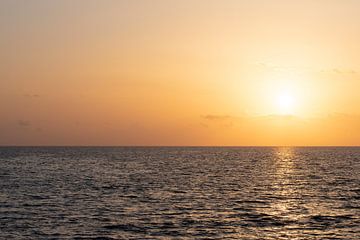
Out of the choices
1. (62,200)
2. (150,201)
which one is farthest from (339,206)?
(62,200)

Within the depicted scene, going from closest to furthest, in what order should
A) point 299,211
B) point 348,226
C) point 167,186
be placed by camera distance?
1. point 348,226
2. point 299,211
3. point 167,186

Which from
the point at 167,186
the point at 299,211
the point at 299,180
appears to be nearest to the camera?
the point at 299,211

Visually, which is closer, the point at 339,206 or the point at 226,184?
the point at 339,206

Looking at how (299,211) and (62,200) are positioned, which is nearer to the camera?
(299,211)

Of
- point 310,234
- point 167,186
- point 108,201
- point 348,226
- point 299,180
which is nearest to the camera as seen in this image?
point 310,234

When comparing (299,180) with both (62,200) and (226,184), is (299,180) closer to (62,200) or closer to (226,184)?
(226,184)

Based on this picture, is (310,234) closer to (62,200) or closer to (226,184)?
(62,200)

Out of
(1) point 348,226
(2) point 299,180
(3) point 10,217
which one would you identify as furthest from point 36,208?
(2) point 299,180

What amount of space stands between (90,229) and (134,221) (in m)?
5.36

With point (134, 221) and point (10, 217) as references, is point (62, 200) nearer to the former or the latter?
point (10, 217)

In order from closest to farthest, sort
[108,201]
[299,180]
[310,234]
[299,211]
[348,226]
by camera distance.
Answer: [310,234], [348,226], [299,211], [108,201], [299,180]

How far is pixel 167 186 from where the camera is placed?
81750mm

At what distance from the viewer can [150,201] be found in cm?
6222

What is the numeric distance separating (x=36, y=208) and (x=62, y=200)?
22.7 ft
